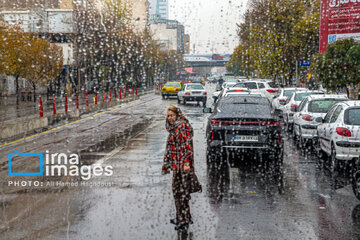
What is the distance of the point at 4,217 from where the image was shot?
644 cm

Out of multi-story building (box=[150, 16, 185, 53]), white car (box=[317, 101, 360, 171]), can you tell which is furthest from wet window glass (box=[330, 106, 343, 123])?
multi-story building (box=[150, 16, 185, 53])

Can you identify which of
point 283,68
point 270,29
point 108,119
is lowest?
point 108,119

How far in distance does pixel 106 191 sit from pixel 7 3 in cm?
5659

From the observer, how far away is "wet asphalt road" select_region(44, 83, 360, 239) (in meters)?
5.79

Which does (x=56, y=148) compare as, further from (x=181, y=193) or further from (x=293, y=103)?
(x=293, y=103)

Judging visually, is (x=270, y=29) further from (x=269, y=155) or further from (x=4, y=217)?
(x=4, y=217)

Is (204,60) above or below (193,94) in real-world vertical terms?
above

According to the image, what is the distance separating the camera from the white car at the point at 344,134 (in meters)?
9.34

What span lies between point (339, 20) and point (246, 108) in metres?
17.1

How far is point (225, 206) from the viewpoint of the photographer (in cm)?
696

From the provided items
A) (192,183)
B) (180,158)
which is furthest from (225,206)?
(180,158)

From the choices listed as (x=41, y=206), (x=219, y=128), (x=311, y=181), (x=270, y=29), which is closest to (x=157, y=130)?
(x=219, y=128)

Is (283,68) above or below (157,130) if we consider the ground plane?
above

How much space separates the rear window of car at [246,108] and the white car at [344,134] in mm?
1448
